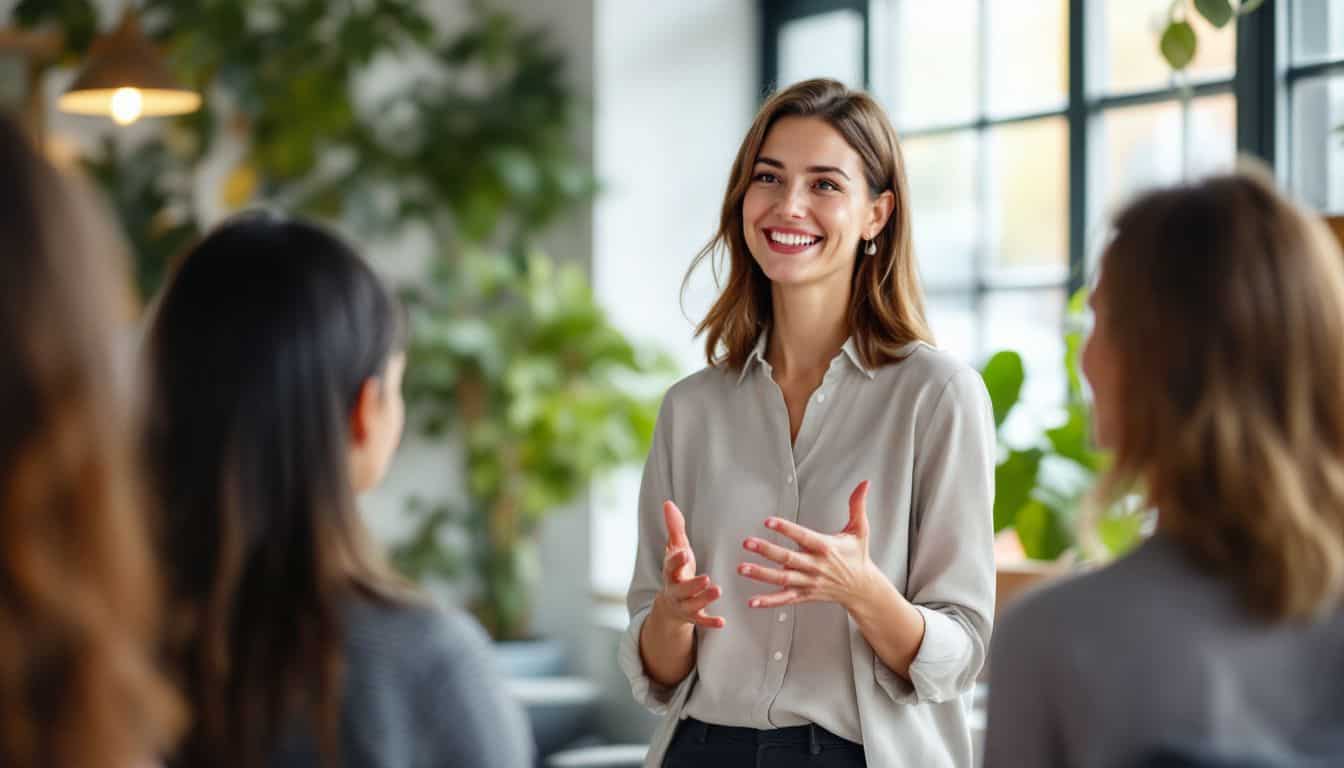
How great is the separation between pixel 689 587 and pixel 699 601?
20mm

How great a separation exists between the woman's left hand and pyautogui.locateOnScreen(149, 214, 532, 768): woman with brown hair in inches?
22.0

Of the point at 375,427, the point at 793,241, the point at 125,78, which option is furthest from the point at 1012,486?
the point at 125,78

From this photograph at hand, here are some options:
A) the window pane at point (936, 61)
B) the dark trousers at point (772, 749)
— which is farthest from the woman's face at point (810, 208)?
the window pane at point (936, 61)

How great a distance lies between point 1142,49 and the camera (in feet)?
12.4

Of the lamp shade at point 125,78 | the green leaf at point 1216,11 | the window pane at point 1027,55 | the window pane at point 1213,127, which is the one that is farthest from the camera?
the window pane at point 1027,55

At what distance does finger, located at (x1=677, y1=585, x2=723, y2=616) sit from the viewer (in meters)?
1.73

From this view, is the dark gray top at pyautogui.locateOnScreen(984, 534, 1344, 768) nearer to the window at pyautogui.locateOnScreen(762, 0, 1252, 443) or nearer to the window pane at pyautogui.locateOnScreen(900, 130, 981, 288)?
the window at pyautogui.locateOnScreen(762, 0, 1252, 443)

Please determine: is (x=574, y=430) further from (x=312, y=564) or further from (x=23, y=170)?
(x=23, y=170)

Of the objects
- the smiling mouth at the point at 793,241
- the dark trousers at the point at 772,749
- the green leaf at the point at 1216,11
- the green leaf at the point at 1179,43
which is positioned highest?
the green leaf at the point at 1216,11

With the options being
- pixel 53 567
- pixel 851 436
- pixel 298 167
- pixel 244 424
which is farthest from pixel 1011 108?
pixel 53 567

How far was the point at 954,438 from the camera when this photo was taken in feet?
6.00

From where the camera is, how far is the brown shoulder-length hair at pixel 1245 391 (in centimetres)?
107

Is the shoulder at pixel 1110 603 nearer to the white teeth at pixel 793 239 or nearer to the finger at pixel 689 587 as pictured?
the finger at pixel 689 587

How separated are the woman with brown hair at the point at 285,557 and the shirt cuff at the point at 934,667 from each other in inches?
28.7
